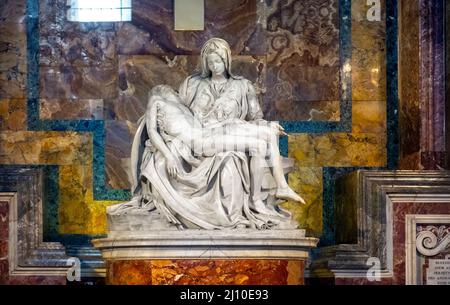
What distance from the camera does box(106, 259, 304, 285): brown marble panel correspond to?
1562cm

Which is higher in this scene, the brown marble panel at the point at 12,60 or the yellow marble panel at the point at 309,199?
the brown marble panel at the point at 12,60

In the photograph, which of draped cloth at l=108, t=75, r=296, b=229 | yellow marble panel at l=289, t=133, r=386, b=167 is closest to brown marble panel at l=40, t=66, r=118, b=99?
draped cloth at l=108, t=75, r=296, b=229

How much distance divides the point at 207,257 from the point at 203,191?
64cm

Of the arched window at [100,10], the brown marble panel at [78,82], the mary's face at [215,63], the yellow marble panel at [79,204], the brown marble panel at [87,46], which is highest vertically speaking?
the arched window at [100,10]

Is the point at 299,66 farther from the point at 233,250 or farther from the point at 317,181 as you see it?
the point at 233,250

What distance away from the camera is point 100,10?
17875mm

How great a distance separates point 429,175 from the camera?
54.3ft

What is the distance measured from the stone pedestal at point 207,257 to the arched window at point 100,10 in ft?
9.46

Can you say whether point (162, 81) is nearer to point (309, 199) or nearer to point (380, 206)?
point (309, 199)

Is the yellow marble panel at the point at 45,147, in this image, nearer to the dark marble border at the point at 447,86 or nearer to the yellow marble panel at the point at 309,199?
the yellow marble panel at the point at 309,199

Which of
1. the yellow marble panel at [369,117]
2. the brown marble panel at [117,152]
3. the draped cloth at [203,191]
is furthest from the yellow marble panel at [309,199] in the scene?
the brown marble panel at [117,152]

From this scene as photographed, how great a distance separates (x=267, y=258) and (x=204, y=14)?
3093mm

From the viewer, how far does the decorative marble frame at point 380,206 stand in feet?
54.2

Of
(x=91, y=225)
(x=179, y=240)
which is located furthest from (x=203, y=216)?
(x=91, y=225)
